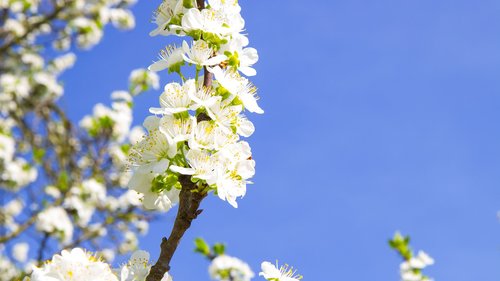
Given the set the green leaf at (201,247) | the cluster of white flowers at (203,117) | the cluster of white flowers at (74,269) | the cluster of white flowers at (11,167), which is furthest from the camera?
the cluster of white flowers at (11,167)

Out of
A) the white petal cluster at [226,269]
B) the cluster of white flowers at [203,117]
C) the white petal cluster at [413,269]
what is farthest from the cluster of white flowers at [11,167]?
the cluster of white flowers at [203,117]

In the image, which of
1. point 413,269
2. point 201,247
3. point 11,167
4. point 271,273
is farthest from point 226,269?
point 11,167

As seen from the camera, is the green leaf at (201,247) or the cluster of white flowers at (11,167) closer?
the green leaf at (201,247)

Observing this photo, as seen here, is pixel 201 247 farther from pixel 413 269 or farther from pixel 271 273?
pixel 271 273

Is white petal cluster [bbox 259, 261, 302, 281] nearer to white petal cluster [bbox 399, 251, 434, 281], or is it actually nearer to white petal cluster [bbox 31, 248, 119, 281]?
white petal cluster [bbox 31, 248, 119, 281]

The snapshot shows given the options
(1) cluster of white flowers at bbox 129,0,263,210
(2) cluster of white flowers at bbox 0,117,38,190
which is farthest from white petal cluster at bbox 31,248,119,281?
(2) cluster of white flowers at bbox 0,117,38,190

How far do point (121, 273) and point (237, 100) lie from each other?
1.88 feet

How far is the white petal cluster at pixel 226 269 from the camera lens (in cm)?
465

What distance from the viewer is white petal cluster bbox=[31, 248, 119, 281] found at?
1.33 m

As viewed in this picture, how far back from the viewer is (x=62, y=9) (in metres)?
7.37

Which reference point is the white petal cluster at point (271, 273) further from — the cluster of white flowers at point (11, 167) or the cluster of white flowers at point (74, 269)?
the cluster of white flowers at point (11, 167)

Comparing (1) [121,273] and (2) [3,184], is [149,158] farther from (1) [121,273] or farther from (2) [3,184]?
(2) [3,184]

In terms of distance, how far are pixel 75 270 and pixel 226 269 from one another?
3404 mm

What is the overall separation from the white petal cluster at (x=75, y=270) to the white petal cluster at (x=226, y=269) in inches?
123
